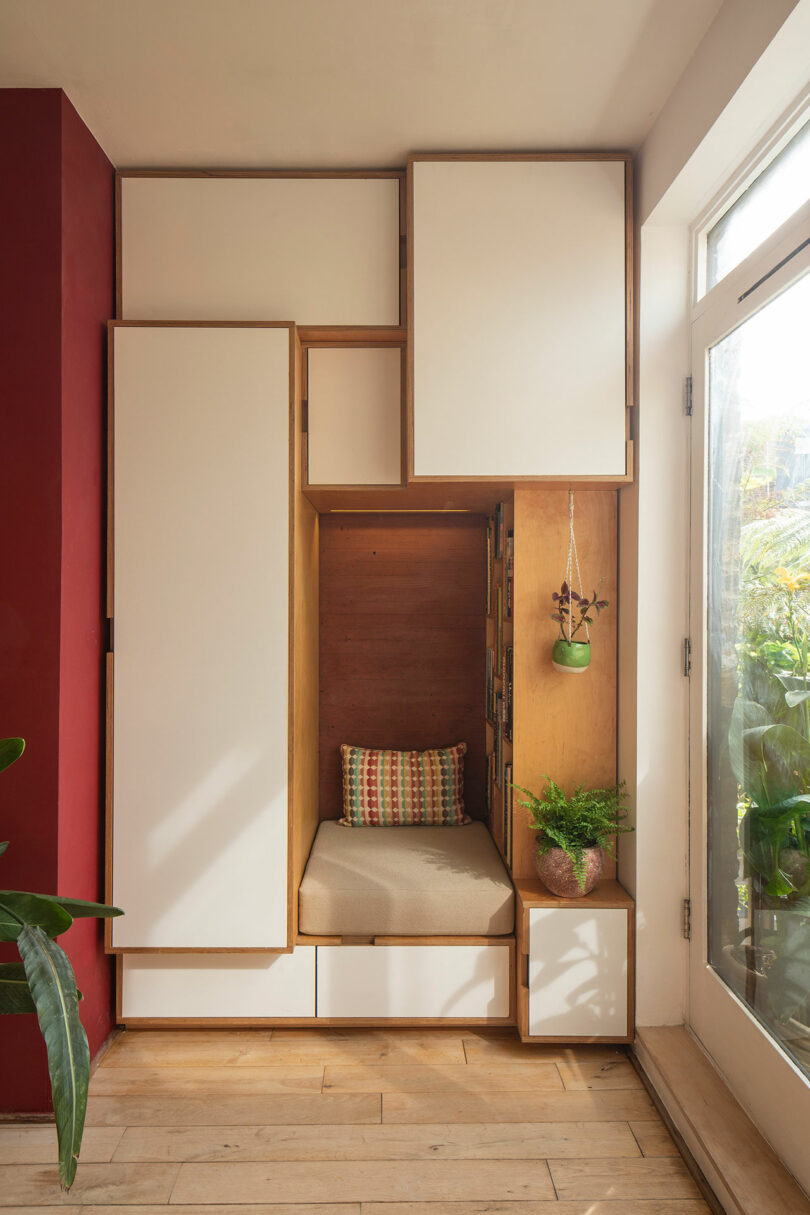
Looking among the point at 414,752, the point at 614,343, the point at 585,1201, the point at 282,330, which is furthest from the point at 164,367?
the point at 585,1201

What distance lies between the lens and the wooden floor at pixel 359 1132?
1.82 metres

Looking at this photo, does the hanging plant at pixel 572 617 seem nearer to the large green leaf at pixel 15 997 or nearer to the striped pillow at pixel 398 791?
the striped pillow at pixel 398 791

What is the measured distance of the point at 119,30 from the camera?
6.23 feet

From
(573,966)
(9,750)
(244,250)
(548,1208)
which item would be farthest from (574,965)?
(244,250)

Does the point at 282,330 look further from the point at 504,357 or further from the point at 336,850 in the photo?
the point at 336,850

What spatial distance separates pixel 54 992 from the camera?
153 centimetres

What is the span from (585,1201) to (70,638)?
6.38 ft

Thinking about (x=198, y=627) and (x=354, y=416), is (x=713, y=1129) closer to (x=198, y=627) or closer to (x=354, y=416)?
(x=198, y=627)

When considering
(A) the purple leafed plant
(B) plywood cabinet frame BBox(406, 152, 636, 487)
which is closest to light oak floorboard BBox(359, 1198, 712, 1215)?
(A) the purple leafed plant

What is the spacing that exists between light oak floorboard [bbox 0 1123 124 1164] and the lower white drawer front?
2.38 feet

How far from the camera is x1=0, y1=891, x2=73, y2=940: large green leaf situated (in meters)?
1.70

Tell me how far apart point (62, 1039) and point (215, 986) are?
3.40ft

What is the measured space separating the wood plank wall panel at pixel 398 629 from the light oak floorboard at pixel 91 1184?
145 cm

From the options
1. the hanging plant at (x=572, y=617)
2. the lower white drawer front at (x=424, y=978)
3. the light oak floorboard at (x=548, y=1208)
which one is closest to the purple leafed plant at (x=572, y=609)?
the hanging plant at (x=572, y=617)
